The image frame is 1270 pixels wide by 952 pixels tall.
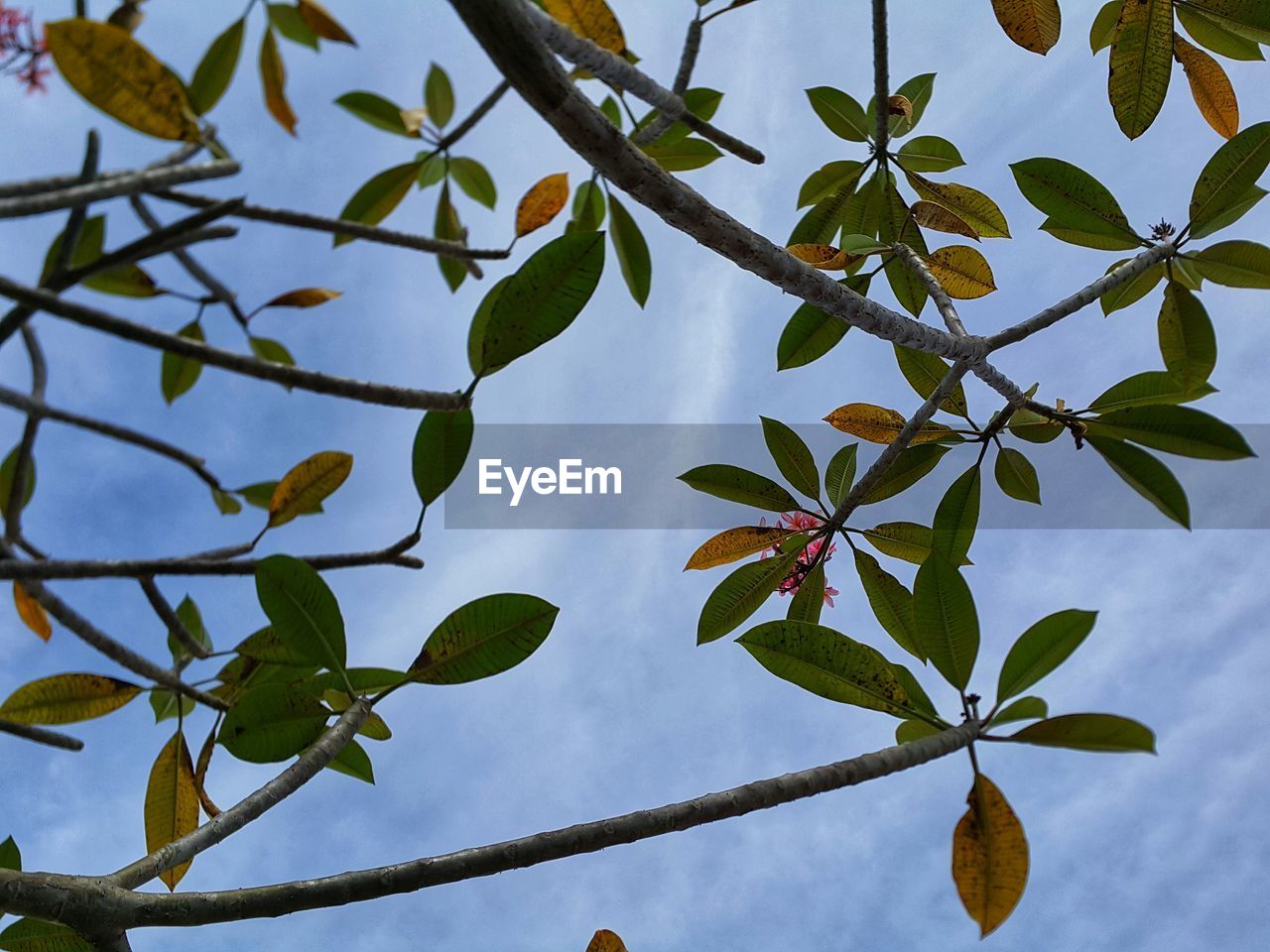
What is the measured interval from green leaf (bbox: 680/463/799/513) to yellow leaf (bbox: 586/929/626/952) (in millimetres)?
870

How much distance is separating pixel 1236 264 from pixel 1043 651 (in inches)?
48.2

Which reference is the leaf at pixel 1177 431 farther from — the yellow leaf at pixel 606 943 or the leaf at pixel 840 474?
the yellow leaf at pixel 606 943

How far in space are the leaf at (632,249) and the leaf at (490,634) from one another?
750 mm

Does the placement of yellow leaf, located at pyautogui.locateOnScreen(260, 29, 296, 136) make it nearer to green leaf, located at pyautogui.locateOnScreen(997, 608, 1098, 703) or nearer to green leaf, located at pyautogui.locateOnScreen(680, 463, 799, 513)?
green leaf, located at pyautogui.locateOnScreen(680, 463, 799, 513)

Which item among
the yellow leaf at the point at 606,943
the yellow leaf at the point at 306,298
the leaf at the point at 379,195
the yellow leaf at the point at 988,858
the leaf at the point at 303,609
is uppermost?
the leaf at the point at 379,195

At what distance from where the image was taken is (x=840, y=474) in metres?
1.82

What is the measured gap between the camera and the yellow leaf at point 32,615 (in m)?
1.12

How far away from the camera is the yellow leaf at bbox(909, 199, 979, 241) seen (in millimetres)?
1863

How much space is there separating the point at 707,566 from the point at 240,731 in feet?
3.35

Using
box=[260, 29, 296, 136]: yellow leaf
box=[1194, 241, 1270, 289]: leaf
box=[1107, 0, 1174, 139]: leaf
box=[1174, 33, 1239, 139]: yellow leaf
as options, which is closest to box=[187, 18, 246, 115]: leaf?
box=[260, 29, 296, 136]: yellow leaf

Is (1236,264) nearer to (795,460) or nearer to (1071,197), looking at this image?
(1071,197)

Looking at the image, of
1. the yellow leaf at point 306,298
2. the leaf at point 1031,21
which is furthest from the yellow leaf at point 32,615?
the leaf at point 1031,21

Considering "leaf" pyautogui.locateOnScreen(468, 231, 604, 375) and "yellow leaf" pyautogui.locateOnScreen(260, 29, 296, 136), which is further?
"yellow leaf" pyautogui.locateOnScreen(260, 29, 296, 136)

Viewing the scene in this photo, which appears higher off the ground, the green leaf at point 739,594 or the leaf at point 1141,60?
the leaf at point 1141,60
